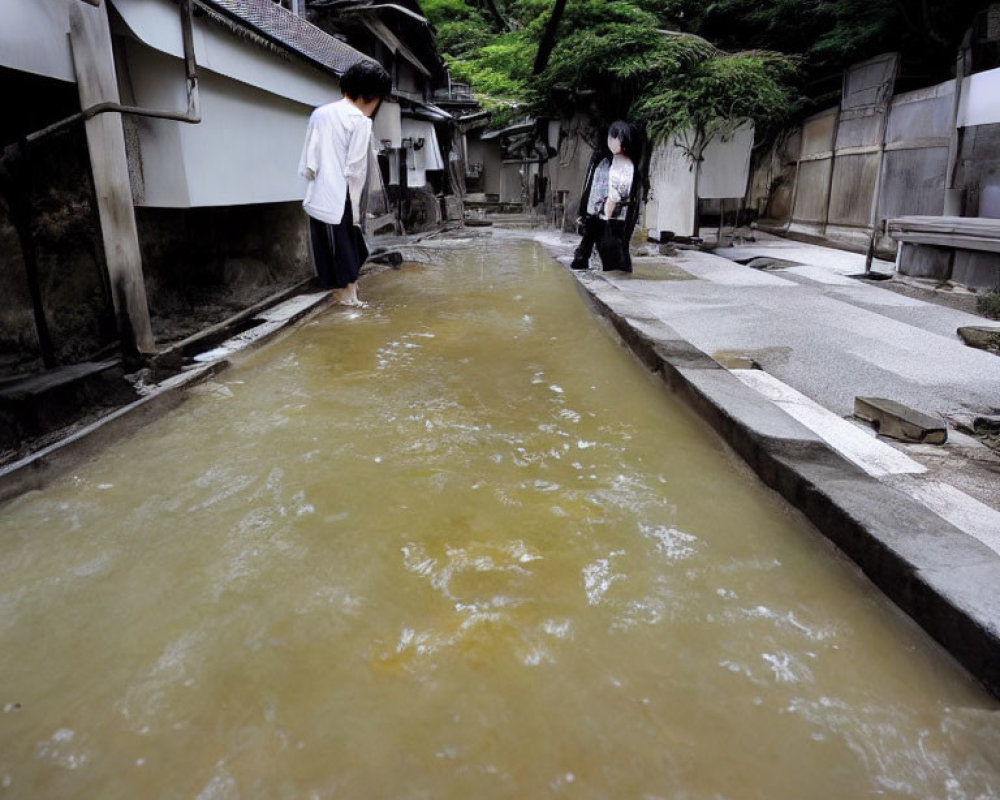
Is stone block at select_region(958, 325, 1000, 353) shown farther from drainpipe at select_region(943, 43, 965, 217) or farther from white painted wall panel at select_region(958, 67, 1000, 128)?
drainpipe at select_region(943, 43, 965, 217)

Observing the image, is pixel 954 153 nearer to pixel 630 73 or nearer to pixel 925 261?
pixel 925 261

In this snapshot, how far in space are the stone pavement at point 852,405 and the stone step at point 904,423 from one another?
6 cm

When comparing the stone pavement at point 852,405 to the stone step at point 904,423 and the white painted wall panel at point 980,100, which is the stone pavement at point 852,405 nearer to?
the stone step at point 904,423

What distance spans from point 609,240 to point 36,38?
23.7 feet

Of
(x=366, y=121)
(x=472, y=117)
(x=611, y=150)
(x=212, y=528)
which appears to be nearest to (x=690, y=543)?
(x=212, y=528)

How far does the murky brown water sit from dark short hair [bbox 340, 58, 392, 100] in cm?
422

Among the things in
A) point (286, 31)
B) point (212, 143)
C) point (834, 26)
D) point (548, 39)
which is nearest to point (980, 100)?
point (834, 26)

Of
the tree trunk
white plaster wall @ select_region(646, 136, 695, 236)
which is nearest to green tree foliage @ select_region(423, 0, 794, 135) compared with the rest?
the tree trunk

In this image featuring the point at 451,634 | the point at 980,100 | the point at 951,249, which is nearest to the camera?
the point at 451,634

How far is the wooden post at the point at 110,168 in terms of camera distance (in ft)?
12.4

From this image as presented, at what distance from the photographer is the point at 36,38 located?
137 inches

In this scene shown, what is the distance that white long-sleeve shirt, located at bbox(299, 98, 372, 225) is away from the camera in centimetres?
636

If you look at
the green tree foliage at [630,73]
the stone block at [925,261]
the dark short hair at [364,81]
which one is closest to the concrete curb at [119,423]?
the dark short hair at [364,81]

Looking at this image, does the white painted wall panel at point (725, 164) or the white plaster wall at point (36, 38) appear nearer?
the white plaster wall at point (36, 38)
